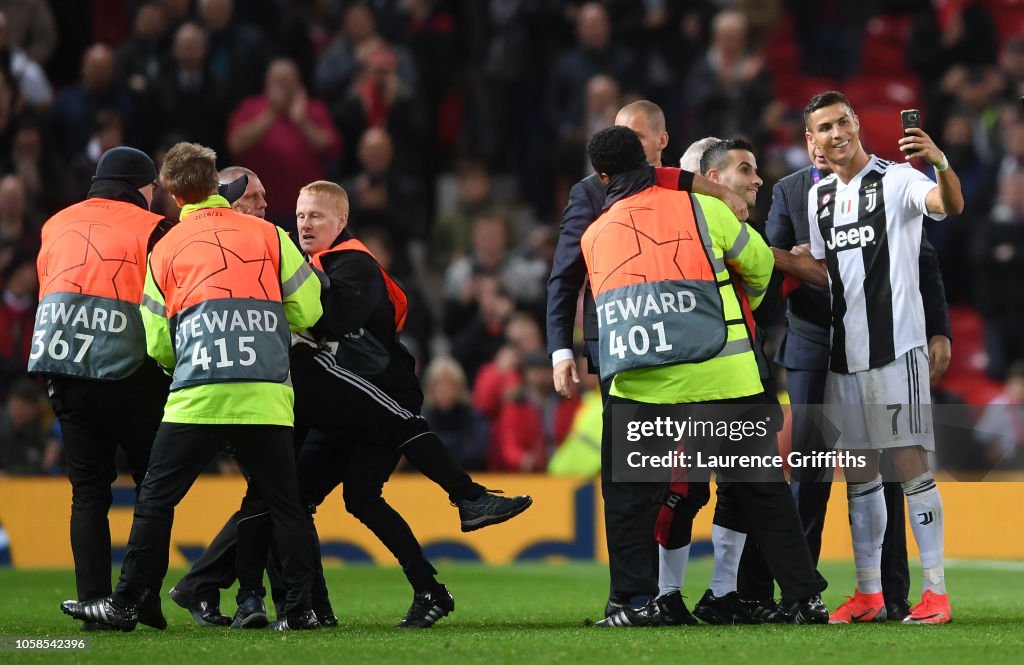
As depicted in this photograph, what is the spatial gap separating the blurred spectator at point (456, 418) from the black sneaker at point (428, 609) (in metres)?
5.99

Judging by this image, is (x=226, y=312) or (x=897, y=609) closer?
(x=226, y=312)

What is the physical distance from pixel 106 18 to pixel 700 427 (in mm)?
11061

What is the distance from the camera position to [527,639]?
5.98 m

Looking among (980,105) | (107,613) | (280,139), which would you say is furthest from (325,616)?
(980,105)

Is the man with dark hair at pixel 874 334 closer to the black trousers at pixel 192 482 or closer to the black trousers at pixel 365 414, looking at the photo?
the black trousers at pixel 365 414

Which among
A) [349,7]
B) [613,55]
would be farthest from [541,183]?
[349,7]

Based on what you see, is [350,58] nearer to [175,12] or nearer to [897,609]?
[175,12]

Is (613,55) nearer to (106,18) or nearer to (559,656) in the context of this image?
(106,18)

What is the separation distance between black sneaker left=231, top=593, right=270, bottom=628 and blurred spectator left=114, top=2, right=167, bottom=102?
8.00m

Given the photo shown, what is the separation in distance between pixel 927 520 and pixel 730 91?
25.8 ft

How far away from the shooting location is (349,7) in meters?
15.1

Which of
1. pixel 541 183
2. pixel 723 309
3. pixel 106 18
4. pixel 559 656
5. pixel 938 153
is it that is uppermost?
pixel 106 18

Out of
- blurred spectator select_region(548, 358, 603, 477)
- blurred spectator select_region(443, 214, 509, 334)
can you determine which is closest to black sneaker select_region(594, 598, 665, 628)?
blurred spectator select_region(548, 358, 603, 477)

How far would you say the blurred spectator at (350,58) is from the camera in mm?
14625
